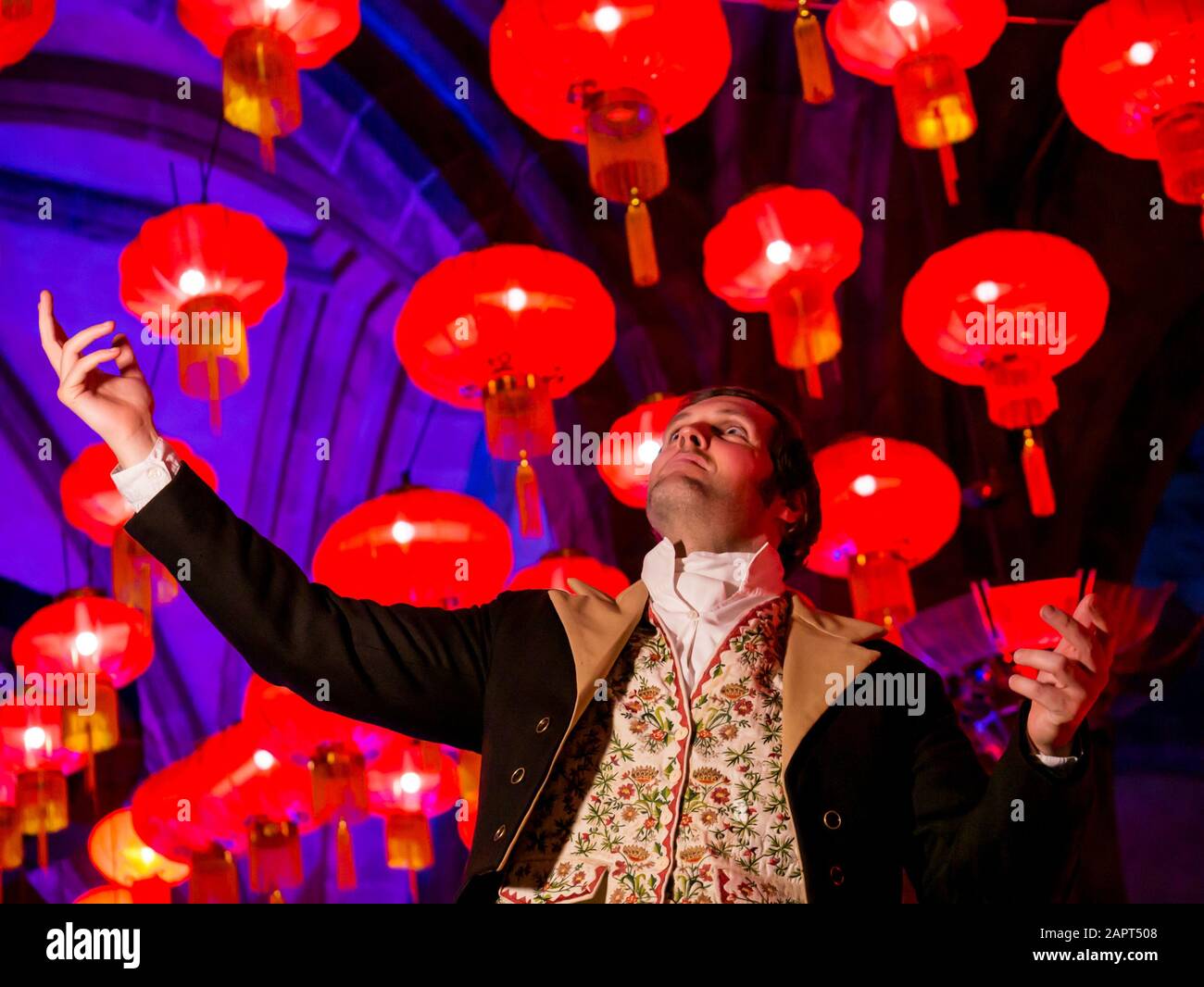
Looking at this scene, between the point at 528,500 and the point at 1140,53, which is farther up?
the point at 1140,53

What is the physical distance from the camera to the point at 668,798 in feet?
7.11

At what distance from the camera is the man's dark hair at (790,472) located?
2.69 metres

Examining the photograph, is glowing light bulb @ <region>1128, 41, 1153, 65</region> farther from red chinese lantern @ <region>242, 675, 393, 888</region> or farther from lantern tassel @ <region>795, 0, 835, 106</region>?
red chinese lantern @ <region>242, 675, 393, 888</region>

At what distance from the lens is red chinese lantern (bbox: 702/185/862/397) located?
4.46m

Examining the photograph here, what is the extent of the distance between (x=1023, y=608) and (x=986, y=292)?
1.75 m

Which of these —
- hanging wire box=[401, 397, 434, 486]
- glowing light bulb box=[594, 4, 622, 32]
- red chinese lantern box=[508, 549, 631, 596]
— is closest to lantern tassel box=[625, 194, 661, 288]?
glowing light bulb box=[594, 4, 622, 32]

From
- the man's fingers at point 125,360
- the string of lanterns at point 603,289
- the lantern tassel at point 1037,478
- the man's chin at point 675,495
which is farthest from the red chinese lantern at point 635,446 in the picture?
the man's fingers at point 125,360

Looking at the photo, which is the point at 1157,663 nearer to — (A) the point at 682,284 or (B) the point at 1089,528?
Result: (B) the point at 1089,528


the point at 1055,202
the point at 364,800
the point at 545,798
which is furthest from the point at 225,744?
the point at 545,798

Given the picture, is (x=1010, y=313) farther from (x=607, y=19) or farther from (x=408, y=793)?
(x=408, y=793)

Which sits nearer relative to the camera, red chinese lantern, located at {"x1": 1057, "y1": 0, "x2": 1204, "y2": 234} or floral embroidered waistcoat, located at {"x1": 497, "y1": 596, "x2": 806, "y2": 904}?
floral embroidered waistcoat, located at {"x1": 497, "y1": 596, "x2": 806, "y2": 904}

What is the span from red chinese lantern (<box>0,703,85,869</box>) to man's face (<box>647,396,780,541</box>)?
4970 millimetres

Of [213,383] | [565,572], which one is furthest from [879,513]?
[213,383]

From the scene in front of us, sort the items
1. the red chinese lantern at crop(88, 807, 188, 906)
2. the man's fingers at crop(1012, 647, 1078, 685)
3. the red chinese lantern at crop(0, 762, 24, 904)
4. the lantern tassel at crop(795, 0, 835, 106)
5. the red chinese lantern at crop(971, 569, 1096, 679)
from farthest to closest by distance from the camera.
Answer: the red chinese lantern at crop(88, 807, 188, 906), the red chinese lantern at crop(0, 762, 24, 904), the red chinese lantern at crop(971, 569, 1096, 679), the lantern tassel at crop(795, 0, 835, 106), the man's fingers at crop(1012, 647, 1078, 685)
